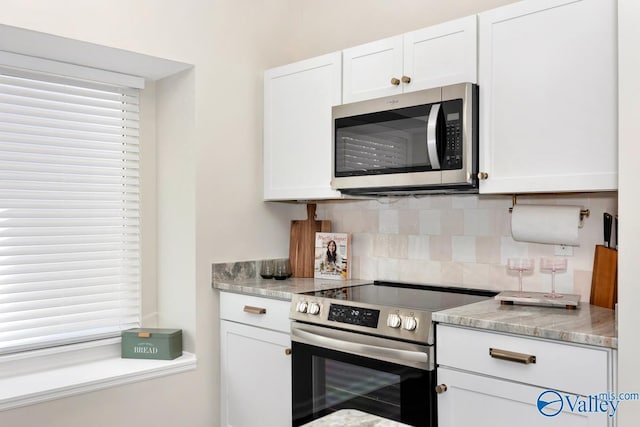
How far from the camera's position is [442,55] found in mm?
2363

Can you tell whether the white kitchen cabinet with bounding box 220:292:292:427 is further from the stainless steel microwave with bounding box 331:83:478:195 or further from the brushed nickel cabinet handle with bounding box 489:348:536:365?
the brushed nickel cabinet handle with bounding box 489:348:536:365

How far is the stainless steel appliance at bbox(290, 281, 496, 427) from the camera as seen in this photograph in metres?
2.04

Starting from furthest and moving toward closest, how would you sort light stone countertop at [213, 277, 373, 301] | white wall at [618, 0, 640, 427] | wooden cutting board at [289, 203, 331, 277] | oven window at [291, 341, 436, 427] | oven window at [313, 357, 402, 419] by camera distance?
wooden cutting board at [289, 203, 331, 277]
light stone countertop at [213, 277, 373, 301]
oven window at [313, 357, 402, 419]
oven window at [291, 341, 436, 427]
white wall at [618, 0, 640, 427]

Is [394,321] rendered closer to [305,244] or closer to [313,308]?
[313,308]

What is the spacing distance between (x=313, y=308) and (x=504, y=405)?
889mm

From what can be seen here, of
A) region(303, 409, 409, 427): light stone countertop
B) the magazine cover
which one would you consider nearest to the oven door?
the magazine cover

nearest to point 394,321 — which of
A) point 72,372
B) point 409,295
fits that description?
point 409,295

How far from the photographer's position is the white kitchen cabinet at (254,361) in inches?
103

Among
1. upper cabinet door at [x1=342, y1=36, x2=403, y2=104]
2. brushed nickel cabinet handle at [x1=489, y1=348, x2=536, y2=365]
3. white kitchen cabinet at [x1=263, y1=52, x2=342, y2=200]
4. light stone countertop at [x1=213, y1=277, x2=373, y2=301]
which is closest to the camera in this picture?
brushed nickel cabinet handle at [x1=489, y1=348, x2=536, y2=365]

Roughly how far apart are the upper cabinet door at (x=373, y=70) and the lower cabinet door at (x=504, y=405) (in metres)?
1.28

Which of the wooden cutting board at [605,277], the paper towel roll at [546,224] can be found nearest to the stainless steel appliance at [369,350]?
the paper towel roll at [546,224]

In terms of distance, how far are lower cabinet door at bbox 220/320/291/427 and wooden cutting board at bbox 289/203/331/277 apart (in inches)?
21.1

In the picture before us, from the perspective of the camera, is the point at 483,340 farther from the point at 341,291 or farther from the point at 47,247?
the point at 47,247

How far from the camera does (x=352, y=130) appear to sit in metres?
2.64
